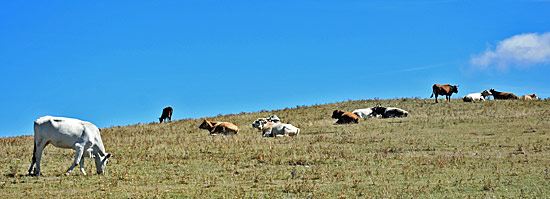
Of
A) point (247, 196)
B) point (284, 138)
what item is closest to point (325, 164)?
point (247, 196)

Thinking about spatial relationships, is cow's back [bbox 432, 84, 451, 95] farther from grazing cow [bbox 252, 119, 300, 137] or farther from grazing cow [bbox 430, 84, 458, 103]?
grazing cow [bbox 252, 119, 300, 137]

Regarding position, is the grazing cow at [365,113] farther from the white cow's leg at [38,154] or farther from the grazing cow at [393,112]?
the white cow's leg at [38,154]

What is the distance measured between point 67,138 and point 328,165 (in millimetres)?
7971

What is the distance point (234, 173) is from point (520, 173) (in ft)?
27.3

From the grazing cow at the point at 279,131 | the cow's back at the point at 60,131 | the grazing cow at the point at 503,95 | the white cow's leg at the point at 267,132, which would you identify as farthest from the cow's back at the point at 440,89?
the cow's back at the point at 60,131

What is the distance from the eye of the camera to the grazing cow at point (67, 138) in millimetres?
15086

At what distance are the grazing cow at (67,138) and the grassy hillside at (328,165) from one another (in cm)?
52

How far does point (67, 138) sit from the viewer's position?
1520 centimetres

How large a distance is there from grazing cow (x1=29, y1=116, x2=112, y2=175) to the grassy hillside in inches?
20.4

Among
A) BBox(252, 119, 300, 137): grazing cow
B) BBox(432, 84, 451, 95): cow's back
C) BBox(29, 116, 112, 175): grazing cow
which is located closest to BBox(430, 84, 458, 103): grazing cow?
BBox(432, 84, 451, 95): cow's back

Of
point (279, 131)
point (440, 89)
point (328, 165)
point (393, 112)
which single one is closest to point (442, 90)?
point (440, 89)

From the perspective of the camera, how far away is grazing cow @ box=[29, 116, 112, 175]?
1509cm

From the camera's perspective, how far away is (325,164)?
18.0 m

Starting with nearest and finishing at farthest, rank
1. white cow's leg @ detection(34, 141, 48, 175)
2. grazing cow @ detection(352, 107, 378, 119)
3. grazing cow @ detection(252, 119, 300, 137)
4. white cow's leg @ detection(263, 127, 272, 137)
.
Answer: white cow's leg @ detection(34, 141, 48, 175), grazing cow @ detection(252, 119, 300, 137), white cow's leg @ detection(263, 127, 272, 137), grazing cow @ detection(352, 107, 378, 119)
